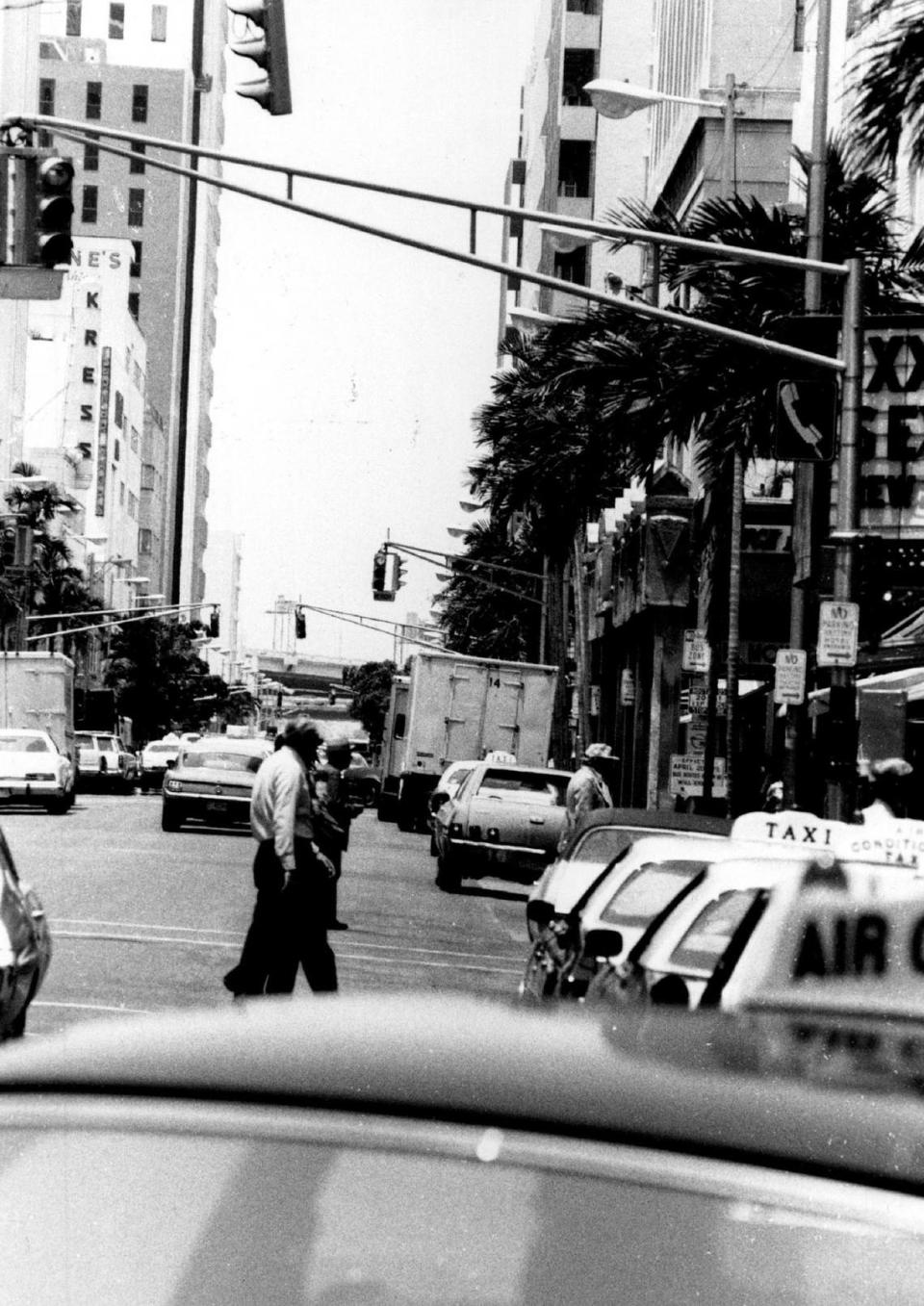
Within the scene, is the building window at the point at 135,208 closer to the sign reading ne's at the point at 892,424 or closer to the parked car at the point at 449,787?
the parked car at the point at 449,787

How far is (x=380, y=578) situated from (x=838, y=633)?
123 feet

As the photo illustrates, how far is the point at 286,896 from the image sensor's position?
502 inches

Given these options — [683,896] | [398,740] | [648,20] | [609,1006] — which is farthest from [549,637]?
[609,1006]

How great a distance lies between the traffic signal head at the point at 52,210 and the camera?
17.9m

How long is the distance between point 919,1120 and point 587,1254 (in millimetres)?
312

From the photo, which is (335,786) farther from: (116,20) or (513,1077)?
(116,20)

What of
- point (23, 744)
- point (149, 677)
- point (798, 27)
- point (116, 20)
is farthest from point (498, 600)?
point (116, 20)

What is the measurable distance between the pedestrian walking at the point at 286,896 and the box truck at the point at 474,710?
101 feet

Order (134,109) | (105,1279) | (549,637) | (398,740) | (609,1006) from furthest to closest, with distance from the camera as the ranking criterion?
(134,109) < (549,637) < (398,740) < (609,1006) < (105,1279)

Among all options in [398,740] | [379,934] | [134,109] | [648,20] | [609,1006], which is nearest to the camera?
[609,1006]

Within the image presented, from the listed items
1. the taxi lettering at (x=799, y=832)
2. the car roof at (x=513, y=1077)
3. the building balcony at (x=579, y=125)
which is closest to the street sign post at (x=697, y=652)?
the taxi lettering at (x=799, y=832)

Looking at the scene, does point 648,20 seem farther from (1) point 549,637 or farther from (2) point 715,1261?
(2) point 715,1261

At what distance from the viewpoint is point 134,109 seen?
7082 inches

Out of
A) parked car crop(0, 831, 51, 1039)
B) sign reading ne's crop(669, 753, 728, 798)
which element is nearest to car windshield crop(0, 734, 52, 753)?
sign reading ne's crop(669, 753, 728, 798)
